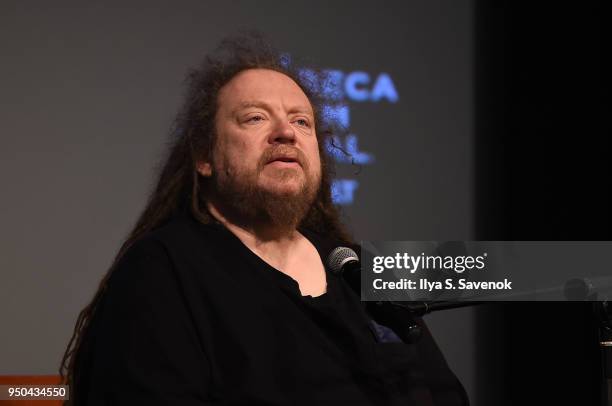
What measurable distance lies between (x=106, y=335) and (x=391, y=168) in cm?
176

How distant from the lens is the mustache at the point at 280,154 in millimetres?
1732

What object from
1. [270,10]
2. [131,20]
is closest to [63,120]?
[131,20]

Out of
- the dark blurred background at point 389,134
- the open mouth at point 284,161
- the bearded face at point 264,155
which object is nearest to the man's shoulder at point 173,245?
the bearded face at point 264,155

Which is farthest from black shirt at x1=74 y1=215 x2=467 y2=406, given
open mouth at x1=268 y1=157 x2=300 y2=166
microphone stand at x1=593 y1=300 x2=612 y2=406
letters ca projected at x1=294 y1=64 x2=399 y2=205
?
letters ca projected at x1=294 y1=64 x2=399 y2=205

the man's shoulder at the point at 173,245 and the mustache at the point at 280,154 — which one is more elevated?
the mustache at the point at 280,154

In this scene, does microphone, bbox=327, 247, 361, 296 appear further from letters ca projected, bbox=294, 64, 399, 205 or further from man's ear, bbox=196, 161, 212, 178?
letters ca projected, bbox=294, 64, 399, 205

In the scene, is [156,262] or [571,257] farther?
[571,257]

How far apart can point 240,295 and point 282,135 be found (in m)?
0.43

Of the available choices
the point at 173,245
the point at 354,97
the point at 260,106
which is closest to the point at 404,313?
the point at 173,245

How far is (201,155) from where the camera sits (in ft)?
6.30

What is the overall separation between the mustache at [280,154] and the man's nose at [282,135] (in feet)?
0.07

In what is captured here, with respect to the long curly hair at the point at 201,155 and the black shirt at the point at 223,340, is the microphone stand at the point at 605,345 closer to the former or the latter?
the black shirt at the point at 223,340

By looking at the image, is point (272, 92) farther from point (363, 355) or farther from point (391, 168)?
point (391, 168)

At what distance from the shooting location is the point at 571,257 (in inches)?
110
